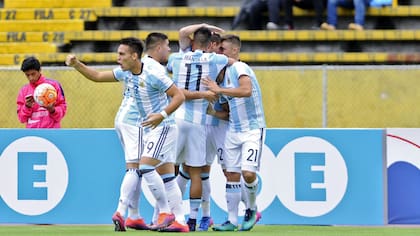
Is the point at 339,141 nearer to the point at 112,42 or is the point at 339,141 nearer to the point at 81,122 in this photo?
the point at 81,122

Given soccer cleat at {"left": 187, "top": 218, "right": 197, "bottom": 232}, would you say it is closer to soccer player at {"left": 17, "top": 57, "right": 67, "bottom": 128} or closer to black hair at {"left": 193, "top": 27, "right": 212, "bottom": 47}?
black hair at {"left": 193, "top": 27, "right": 212, "bottom": 47}

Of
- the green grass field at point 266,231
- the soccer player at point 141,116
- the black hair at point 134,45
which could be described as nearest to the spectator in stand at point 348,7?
the green grass field at point 266,231

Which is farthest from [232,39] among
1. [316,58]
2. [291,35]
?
[291,35]

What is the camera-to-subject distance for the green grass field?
37.4 feet

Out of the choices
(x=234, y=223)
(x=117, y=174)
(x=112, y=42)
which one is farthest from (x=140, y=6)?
(x=234, y=223)

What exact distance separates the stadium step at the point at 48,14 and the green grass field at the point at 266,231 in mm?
7184

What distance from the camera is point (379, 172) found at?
12852 millimetres

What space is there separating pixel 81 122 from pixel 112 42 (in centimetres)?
287

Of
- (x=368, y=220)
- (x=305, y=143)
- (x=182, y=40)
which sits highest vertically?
(x=182, y=40)

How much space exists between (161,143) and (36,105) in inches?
118

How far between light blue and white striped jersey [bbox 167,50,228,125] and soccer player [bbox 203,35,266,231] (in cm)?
20

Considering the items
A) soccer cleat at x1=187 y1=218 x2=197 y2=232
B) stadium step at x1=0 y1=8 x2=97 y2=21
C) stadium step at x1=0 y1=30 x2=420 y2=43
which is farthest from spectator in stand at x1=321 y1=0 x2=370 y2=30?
soccer cleat at x1=187 y1=218 x2=197 y2=232

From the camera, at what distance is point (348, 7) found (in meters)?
18.3

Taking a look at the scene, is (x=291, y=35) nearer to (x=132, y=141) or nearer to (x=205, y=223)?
(x=205, y=223)
